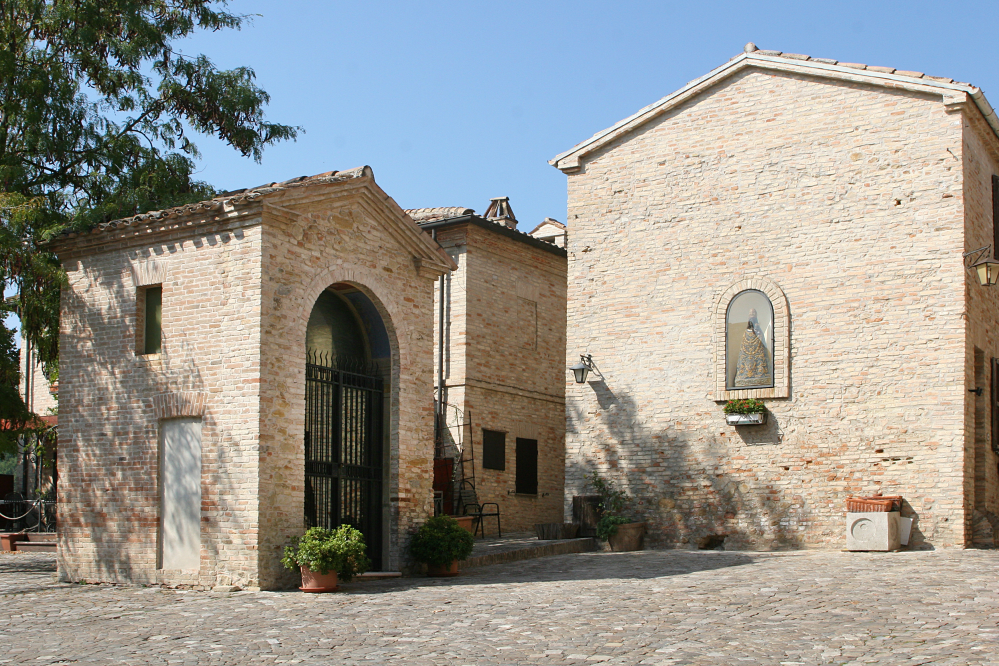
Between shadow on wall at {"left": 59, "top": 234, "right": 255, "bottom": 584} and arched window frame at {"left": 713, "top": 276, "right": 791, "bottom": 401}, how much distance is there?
24.7 ft

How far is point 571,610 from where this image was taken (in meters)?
9.32

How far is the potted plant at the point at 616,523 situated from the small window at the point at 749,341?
8.13ft

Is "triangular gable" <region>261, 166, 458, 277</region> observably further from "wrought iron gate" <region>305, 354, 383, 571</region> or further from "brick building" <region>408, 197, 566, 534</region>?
"brick building" <region>408, 197, 566, 534</region>

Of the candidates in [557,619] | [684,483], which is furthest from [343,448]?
[684,483]

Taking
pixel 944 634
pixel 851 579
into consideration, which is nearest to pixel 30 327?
pixel 851 579

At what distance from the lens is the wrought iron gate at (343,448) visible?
12.3 metres

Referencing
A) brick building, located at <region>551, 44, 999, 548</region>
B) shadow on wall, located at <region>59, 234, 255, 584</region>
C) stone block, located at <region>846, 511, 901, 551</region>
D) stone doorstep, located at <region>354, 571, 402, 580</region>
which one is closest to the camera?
shadow on wall, located at <region>59, 234, 255, 584</region>

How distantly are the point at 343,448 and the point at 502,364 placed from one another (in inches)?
305

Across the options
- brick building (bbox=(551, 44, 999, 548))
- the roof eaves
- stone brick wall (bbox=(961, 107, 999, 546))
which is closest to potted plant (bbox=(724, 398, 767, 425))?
brick building (bbox=(551, 44, 999, 548))

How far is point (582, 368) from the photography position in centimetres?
1631

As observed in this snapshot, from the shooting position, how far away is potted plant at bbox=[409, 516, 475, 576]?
40.8 ft

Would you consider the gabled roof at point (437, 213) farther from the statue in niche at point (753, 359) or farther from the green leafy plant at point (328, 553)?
the green leafy plant at point (328, 553)

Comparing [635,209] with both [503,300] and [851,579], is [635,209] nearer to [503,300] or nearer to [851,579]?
[503,300]

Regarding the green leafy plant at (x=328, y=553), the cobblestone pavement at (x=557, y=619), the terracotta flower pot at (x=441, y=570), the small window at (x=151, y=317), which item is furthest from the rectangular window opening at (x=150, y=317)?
the terracotta flower pot at (x=441, y=570)
